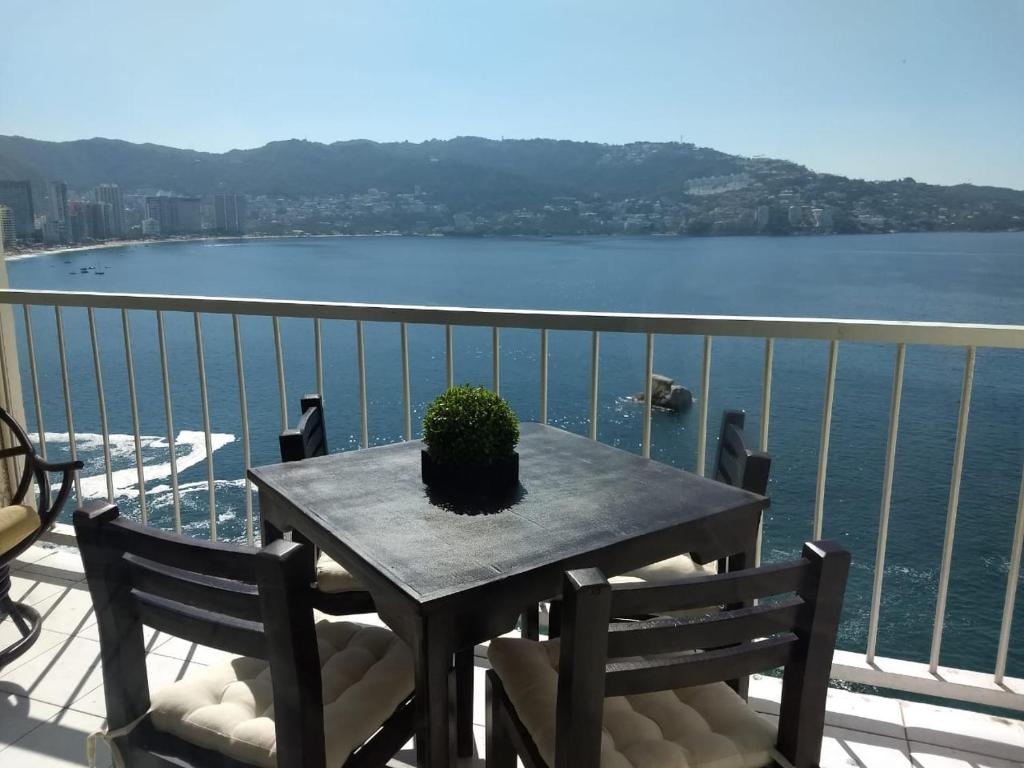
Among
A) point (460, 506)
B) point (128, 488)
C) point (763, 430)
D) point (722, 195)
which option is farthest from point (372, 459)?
point (722, 195)

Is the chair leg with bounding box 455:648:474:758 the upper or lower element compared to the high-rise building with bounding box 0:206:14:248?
lower

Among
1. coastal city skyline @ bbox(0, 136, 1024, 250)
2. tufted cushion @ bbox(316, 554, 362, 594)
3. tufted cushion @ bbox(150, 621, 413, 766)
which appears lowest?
tufted cushion @ bbox(316, 554, 362, 594)

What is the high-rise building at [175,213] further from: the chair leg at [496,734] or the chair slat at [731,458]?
the chair leg at [496,734]

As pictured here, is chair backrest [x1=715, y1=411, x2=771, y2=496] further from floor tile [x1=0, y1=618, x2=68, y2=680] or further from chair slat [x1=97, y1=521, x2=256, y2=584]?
floor tile [x1=0, y1=618, x2=68, y2=680]

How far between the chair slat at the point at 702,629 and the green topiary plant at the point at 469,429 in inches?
27.5

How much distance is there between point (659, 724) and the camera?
1398mm

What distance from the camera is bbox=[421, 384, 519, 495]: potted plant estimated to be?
69.4 inches

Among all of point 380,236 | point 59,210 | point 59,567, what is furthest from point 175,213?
point 59,567

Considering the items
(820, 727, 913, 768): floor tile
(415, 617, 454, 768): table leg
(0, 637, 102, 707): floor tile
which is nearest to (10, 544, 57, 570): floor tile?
(0, 637, 102, 707): floor tile

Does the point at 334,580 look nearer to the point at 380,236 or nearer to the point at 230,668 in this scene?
the point at 230,668

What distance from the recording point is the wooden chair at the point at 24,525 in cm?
264

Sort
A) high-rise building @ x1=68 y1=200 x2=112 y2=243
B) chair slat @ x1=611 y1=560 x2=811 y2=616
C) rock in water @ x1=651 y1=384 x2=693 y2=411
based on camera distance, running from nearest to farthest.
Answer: chair slat @ x1=611 y1=560 x2=811 y2=616
high-rise building @ x1=68 y1=200 x2=112 y2=243
rock in water @ x1=651 y1=384 x2=693 y2=411

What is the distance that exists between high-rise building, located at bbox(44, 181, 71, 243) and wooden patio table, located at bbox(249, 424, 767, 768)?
7.33 meters

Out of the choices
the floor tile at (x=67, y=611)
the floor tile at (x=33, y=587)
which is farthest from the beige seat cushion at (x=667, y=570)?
the floor tile at (x=33, y=587)
